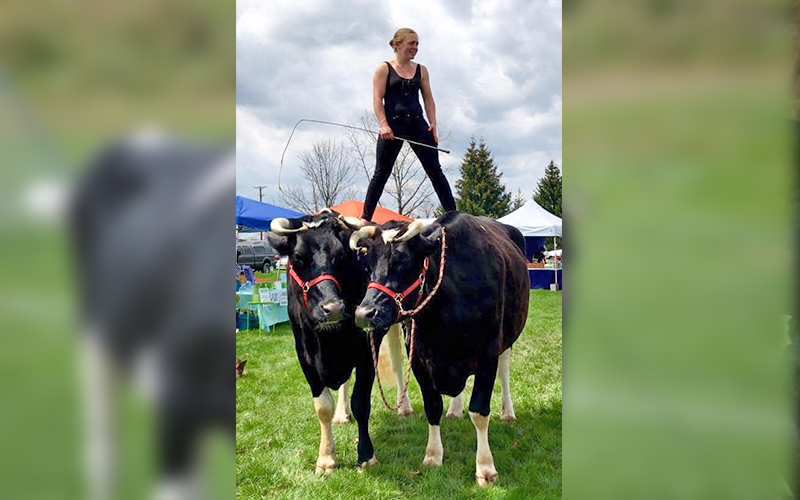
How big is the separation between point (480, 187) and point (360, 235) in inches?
1044

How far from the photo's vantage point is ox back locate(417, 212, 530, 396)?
4641mm

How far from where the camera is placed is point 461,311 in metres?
4.64

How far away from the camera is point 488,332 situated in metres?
4.82

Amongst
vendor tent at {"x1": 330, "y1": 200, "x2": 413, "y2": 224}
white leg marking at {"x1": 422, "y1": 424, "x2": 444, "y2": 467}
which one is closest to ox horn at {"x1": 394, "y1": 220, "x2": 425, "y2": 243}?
vendor tent at {"x1": 330, "y1": 200, "x2": 413, "y2": 224}

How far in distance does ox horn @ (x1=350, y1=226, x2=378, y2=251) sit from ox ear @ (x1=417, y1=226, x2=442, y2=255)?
43cm

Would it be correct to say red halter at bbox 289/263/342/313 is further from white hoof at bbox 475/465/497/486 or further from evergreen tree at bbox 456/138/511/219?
evergreen tree at bbox 456/138/511/219
